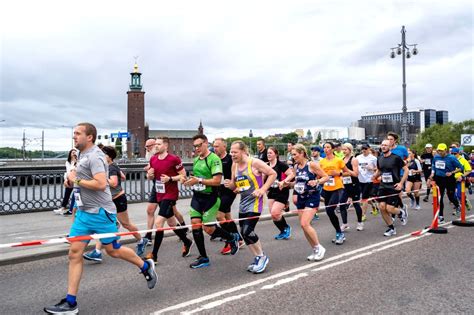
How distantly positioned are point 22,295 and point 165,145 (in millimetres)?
2938

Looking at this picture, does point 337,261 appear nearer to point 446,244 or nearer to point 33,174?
point 446,244

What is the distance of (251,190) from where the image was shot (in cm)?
578

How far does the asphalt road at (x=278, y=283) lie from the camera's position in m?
4.32

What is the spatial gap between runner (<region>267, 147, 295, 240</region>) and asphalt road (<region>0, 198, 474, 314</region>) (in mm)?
625

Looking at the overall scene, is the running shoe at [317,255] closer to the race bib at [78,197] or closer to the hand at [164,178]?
the hand at [164,178]

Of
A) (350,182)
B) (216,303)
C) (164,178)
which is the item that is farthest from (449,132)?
(216,303)

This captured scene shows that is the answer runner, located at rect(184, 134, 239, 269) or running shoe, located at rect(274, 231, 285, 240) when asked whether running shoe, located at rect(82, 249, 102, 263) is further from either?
running shoe, located at rect(274, 231, 285, 240)

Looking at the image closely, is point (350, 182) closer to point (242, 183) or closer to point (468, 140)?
point (242, 183)

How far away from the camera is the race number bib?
577 cm

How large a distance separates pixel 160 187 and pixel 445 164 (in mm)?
7787

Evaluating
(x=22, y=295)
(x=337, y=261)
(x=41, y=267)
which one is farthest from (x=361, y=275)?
(x=41, y=267)

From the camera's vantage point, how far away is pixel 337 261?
6234 millimetres

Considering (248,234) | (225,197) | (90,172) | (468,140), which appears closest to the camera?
(90,172)

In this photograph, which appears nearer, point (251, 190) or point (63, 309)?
point (63, 309)
